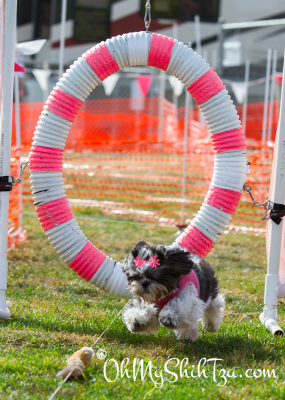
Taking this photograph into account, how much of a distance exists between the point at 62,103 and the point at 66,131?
21cm

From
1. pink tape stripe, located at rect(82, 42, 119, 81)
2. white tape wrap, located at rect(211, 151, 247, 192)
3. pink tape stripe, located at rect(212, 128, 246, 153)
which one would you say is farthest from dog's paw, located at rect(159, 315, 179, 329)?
pink tape stripe, located at rect(82, 42, 119, 81)

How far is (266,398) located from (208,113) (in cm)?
210

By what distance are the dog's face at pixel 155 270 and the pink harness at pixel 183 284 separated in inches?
2.3

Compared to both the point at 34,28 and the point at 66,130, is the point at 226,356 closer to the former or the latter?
the point at 66,130

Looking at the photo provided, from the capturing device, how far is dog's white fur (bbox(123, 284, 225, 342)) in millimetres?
2816

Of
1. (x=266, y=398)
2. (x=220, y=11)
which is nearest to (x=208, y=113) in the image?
(x=266, y=398)

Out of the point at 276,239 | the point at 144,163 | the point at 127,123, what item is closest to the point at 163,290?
the point at 276,239

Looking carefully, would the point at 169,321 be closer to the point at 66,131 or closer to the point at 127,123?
the point at 66,131

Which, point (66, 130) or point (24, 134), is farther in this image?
point (24, 134)

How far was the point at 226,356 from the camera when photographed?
9.62 ft

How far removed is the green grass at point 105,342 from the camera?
2441mm

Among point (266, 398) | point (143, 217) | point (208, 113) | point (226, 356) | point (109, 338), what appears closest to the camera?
point (266, 398)

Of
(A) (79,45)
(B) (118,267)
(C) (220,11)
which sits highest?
(C) (220,11)

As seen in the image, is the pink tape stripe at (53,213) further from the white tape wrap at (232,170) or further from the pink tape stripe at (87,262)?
the white tape wrap at (232,170)
